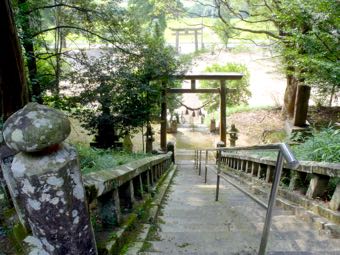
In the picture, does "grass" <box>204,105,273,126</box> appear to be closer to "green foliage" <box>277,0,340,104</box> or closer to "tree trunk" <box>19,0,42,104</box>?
"green foliage" <box>277,0,340,104</box>

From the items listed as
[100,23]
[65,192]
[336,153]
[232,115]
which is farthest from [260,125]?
[65,192]

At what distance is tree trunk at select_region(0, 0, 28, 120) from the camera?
3260 millimetres

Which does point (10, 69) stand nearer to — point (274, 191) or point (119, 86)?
point (274, 191)

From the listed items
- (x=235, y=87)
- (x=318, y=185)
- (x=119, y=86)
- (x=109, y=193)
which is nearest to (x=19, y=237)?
(x=109, y=193)

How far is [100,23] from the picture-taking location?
819 centimetres

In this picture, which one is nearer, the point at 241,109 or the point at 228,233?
the point at 228,233

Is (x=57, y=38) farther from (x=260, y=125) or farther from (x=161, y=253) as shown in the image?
(x=260, y=125)

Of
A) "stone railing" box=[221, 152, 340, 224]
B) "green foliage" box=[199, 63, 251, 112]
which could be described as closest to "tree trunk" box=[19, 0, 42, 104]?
"stone railing" box=[221, 152, 340, 224]

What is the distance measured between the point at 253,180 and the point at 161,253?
3.81 m

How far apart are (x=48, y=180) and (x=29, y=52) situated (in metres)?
6.20

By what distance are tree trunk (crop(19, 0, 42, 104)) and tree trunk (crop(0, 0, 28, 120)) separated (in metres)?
2.63

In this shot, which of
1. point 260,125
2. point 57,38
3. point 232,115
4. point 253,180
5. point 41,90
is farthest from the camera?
point 232,115

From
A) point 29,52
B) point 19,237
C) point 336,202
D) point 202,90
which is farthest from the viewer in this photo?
point 202,90

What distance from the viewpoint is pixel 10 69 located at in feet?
11.3
